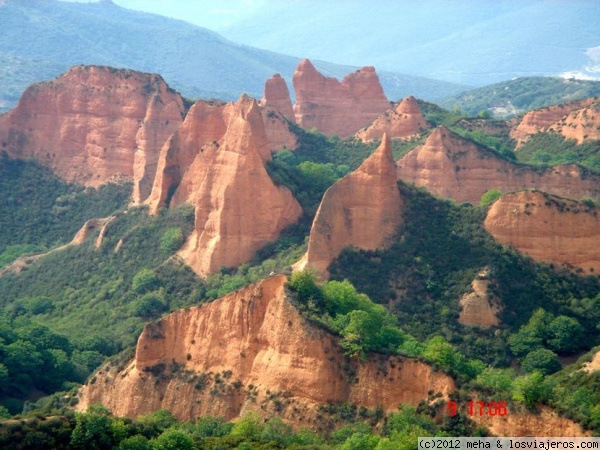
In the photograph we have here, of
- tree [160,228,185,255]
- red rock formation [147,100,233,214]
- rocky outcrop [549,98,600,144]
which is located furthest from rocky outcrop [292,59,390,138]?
tree [160,228,185,255]

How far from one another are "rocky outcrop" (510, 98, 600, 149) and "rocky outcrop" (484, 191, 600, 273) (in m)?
31.5

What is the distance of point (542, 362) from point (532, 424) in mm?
11958

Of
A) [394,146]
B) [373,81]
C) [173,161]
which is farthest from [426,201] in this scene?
[373,81]

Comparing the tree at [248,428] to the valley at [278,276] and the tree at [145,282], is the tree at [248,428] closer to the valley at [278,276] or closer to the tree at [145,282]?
the valley at [278,276]

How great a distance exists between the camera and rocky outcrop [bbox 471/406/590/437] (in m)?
36.3

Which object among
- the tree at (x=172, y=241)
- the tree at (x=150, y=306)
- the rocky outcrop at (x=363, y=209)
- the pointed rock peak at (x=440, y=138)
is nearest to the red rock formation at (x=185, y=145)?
the tree at (x=172, y=241)

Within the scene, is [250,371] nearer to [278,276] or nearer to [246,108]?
[278,276]

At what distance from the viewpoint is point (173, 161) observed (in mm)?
66500

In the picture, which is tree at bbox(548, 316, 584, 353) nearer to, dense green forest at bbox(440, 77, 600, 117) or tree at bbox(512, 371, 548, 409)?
tree at bbox(512, 371, 548, 409)

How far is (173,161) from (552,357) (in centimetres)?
2605

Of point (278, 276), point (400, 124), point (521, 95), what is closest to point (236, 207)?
point (278, 276)

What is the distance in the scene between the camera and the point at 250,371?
1683 inches

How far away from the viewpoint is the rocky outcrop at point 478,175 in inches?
2945

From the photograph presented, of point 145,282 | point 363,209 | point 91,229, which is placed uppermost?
point 363,209
